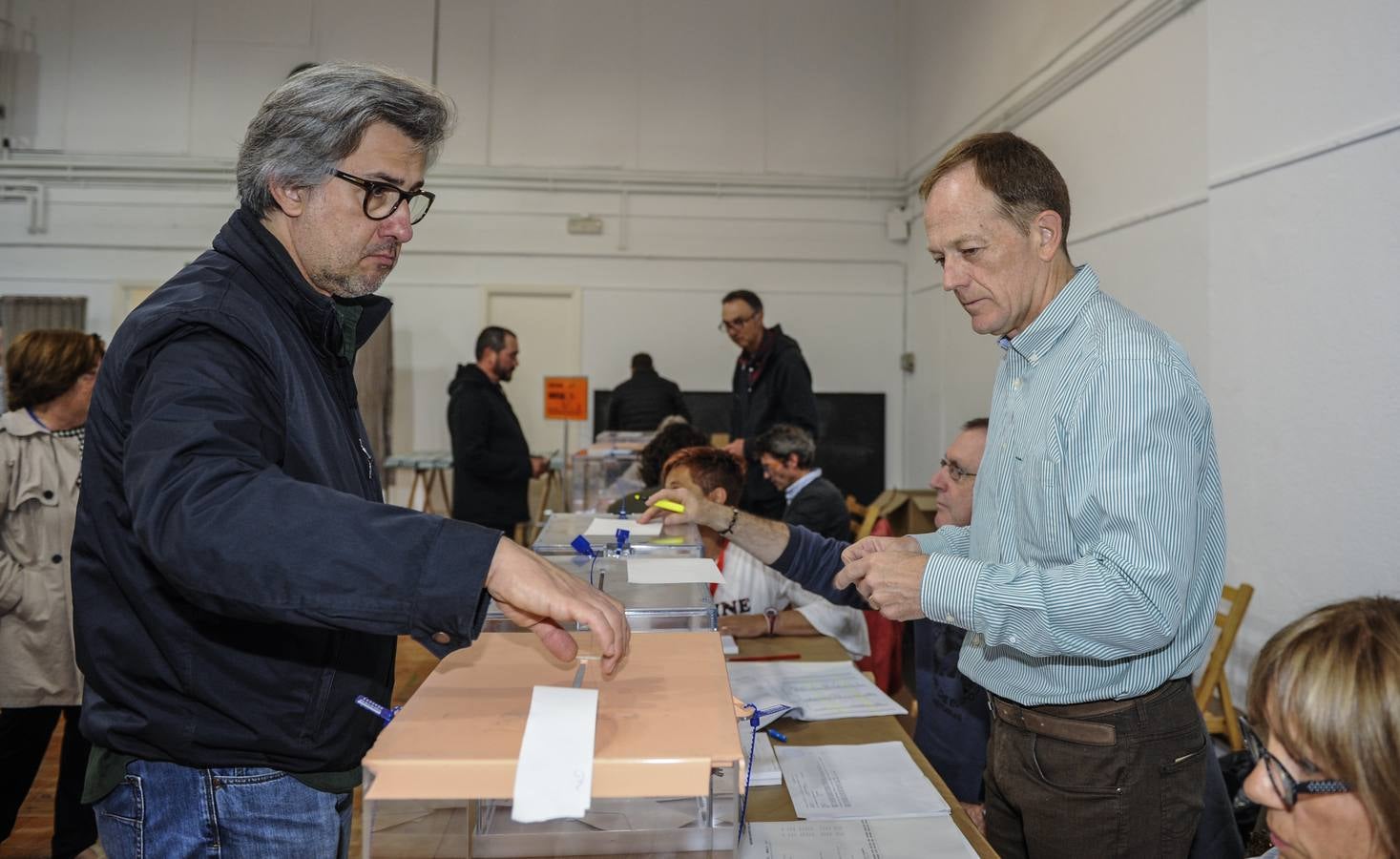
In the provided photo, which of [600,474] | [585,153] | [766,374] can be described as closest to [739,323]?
[766,374]

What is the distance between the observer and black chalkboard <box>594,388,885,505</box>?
8.84 m

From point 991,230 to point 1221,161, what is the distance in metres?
3.09

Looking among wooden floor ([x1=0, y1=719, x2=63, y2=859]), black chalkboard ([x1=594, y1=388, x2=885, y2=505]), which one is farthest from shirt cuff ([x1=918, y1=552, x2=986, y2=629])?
black chalkboard ([x1=594, y1=388, x2=885, y2=505])

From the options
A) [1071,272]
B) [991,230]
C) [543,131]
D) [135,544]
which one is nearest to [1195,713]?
[1071,272]

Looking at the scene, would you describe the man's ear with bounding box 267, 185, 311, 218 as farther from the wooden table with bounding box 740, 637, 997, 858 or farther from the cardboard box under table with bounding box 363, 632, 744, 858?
the wooden table with bounding box 740, 637, 997, 858

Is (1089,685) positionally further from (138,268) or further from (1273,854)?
(138,268)

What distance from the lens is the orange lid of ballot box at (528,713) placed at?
739 mm

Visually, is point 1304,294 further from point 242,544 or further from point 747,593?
point 242,544

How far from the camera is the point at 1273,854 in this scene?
1294 mm

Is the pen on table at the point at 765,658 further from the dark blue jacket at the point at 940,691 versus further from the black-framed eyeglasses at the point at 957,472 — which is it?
the black-framed eyeglasses at the point at 957,472

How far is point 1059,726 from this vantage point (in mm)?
1489

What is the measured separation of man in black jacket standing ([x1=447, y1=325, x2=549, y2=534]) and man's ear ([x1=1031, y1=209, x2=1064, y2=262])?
438 centimetres

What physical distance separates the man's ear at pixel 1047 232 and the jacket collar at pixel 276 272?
1.14 metres

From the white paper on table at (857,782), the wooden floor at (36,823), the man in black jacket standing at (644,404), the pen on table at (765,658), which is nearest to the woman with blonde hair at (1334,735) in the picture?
the white paper on table at (857,782)
